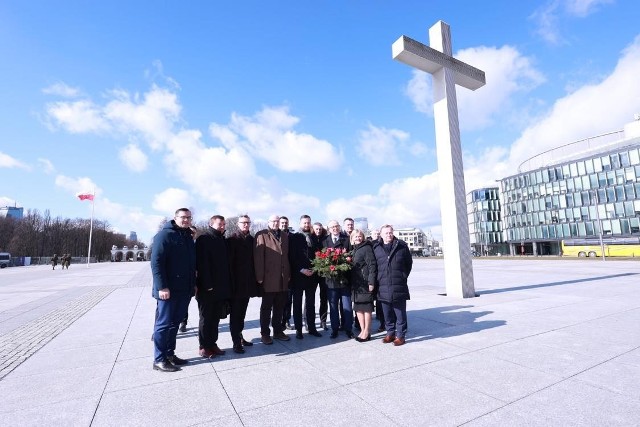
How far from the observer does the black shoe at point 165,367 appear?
4.41 meters

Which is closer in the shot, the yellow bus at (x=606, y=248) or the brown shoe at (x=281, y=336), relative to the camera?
the brown shoe at (x=281, y=336)

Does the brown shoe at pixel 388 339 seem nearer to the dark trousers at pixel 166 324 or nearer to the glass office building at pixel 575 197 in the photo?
the dark trousers at pixel 166 324

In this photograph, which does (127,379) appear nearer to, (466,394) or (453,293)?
(466,394)

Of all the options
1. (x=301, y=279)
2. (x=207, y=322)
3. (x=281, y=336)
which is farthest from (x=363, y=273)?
(x=207, y=322)

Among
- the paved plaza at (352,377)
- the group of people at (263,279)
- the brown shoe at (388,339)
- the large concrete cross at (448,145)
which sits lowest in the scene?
the paved plaza at (352,377)

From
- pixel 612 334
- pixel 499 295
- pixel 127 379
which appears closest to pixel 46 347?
pixel 127 379

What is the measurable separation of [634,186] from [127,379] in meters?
76.2

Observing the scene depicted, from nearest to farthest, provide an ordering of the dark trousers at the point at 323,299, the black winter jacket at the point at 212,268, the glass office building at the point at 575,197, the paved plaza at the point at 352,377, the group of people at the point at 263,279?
the paved plaza at the point at 352,377 < the group of people at the point at 263,279 < the black winter jacket at the point at 212,268 < the dark trousers at the point at 323,299 < the glass office building at the point at 575,197

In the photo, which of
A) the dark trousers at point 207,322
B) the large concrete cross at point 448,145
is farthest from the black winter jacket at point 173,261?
the large concrete cross at point 448,145

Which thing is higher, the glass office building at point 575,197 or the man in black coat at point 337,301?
the glass office building at point 575,197

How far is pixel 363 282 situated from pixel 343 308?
29.2 inches

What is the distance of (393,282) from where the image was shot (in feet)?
18.2

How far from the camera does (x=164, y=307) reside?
4.58 metres

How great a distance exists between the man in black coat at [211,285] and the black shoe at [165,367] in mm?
637
